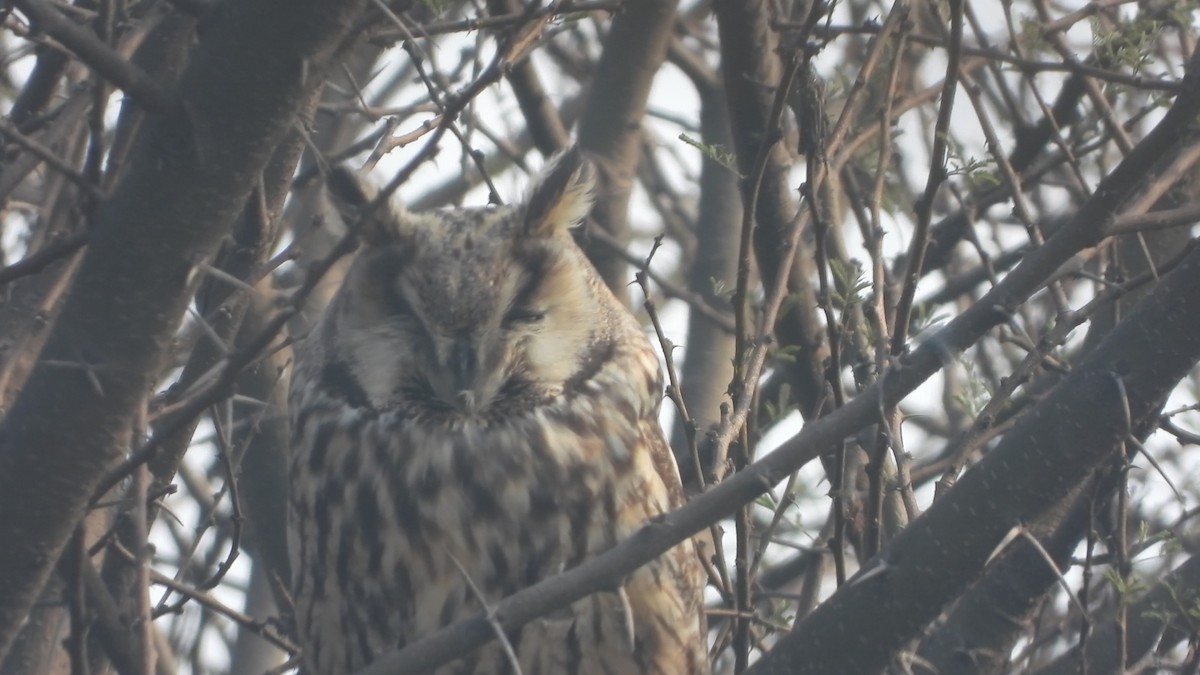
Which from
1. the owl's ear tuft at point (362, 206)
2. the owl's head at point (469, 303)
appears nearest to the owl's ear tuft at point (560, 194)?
the owl's head at point (469, 303)

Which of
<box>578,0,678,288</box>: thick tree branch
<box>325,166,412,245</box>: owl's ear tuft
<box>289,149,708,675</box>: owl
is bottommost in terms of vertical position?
<box>289,149,708,675</box>: owl

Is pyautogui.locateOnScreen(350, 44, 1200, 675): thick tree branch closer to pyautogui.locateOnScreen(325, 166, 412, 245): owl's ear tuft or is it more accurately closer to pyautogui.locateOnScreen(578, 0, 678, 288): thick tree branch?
pyautogui.locateOnScreen(325, 166, 412, 245): owl's ear tuft

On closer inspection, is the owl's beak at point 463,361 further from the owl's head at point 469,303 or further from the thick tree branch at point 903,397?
the thick tree branch at point 903,397

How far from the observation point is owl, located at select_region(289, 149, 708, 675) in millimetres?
3016

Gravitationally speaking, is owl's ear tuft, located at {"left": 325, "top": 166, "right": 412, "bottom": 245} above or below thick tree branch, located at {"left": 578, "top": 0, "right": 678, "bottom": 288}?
below

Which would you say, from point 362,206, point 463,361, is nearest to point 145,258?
point 463,361

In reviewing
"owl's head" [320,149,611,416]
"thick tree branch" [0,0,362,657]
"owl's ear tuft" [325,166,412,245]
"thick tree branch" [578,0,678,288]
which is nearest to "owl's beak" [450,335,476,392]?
"owl's head" [320,149,611,416]

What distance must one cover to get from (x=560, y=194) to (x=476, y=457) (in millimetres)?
572

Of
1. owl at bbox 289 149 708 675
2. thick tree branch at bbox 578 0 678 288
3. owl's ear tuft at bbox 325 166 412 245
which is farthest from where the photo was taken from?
thick tree branch at bbox 578 0 678 288

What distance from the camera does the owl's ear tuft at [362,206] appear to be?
313cm

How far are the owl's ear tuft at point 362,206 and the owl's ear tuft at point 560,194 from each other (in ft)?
0.85

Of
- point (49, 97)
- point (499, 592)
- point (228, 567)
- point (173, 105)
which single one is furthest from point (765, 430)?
point (173, 105)

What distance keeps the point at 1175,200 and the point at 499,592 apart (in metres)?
1.88

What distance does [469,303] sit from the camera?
9.60 feet
